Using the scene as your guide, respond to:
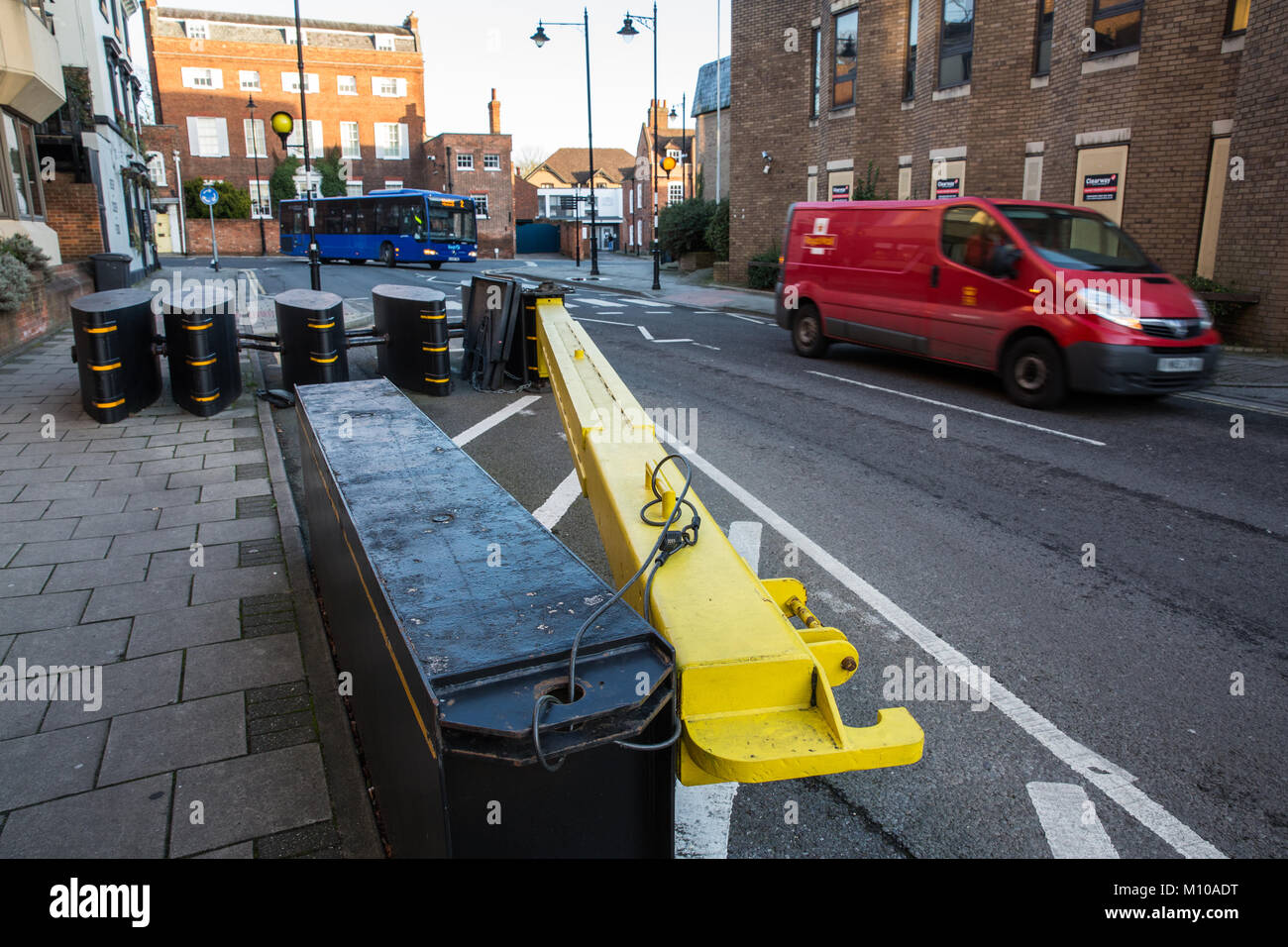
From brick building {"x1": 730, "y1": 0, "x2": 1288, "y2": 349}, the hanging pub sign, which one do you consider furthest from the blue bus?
the hanging pub sign

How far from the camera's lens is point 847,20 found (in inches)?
963

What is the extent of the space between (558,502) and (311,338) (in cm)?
499

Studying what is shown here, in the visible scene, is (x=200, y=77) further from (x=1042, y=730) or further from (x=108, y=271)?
(x=1042, y=730)

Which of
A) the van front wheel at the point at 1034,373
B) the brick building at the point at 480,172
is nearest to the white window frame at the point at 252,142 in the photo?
the brick building at the point at 480,172

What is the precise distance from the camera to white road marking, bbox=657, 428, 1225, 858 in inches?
122

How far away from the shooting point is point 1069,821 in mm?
3146

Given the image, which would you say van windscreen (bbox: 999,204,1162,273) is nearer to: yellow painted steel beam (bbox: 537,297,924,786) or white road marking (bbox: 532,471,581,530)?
white road marking (bbox: 532,471,581,530)

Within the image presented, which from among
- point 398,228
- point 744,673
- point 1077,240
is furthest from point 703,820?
point 398,228

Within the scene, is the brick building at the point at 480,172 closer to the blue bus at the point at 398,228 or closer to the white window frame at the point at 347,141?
the white window frame at the point at 347,141

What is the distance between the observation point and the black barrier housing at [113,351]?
870cm

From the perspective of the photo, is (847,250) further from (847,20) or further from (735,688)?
(847,20)

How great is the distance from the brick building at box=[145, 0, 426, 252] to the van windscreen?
57868mm
